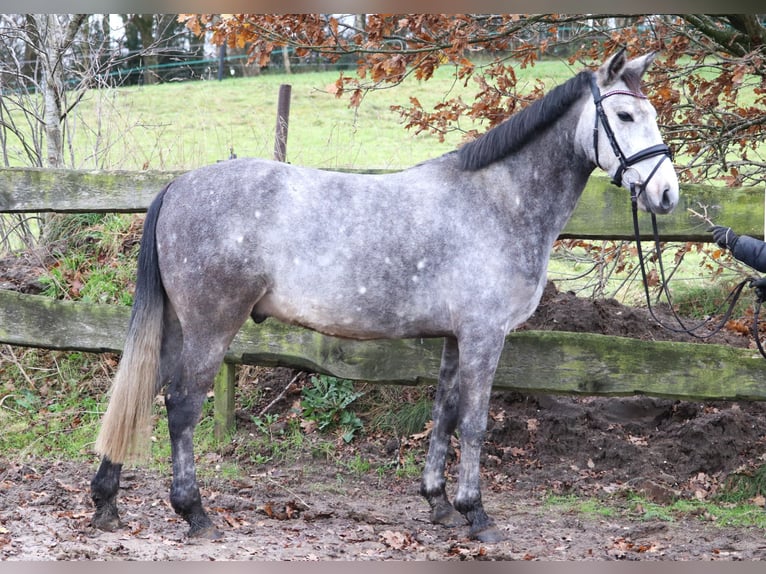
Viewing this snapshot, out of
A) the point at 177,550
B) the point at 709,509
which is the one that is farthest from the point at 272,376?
the point at 709,509

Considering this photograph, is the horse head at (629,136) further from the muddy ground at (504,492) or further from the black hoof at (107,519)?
the black hoof at (107,519)

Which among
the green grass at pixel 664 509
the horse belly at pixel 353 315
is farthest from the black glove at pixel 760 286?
the horse belly at pixel 353 315

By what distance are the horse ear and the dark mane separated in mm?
97

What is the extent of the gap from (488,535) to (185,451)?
1.67 meters

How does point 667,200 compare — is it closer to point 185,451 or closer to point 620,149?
point 620,149

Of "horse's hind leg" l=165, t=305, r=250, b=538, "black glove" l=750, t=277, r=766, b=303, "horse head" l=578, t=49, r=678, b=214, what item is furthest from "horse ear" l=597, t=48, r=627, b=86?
"horse's hind leg" l=165, t=305, r=250, b=538

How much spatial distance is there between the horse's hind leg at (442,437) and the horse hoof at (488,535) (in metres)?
0.30

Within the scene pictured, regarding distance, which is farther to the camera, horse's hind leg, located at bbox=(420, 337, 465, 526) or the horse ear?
horse's hind leg, located at bbox=(420, 337, 465, 526)

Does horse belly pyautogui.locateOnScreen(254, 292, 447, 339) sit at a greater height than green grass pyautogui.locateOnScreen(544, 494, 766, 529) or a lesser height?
greater

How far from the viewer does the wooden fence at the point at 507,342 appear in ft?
16.2

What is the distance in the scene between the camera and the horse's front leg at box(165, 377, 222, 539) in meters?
4.29

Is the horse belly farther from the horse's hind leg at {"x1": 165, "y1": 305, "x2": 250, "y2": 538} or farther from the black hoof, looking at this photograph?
the black hoof

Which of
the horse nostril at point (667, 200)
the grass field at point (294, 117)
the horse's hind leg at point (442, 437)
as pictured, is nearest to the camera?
the horse nostril at point (667, 200)

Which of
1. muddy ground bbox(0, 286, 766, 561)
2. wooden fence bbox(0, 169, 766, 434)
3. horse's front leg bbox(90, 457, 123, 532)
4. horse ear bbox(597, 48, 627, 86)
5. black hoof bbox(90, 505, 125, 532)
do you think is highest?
horse ear bbox(597, 48, 627, 86)
